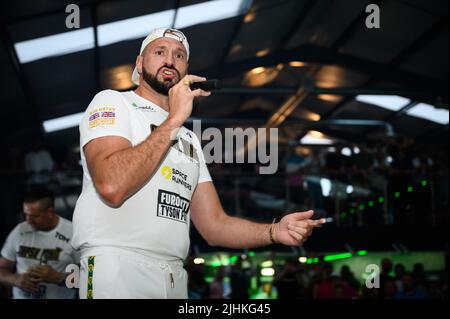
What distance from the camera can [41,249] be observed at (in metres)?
5.19

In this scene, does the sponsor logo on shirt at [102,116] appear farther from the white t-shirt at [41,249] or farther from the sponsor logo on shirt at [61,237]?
the sponsor logo on shirt at [61,237]

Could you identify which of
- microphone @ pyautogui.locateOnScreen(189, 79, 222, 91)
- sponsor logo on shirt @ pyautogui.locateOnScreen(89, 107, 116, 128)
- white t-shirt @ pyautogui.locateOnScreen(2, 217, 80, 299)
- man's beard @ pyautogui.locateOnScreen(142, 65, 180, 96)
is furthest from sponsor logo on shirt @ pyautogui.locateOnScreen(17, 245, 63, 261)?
microphone @ pyautogui.locateOnScreen(189, 79, 222, 91)

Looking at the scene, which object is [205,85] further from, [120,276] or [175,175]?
[120,276]

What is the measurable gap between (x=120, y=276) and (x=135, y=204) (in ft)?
0.83

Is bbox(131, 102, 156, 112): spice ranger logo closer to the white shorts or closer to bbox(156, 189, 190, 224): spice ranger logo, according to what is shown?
bbox(156, 189, 190, 224): spice ranger logo

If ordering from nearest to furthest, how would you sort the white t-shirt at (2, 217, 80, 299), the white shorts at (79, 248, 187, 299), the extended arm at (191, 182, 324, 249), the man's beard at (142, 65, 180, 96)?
the white shorts at (79, 248, 187, 299) → the extended arm at (191, 182, 324, 249) → the man's beard at (142, 65, 180, 96) → the white t-shirt at (2, 217, 80, 299)

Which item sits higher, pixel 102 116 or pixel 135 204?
pixel 102 116

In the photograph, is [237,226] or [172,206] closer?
[172,206]

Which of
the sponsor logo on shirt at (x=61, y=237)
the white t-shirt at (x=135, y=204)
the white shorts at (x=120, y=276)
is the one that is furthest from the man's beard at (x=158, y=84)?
the sponsor logo on shirt at (x=61, y=237)

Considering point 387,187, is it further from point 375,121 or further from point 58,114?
point 58,114

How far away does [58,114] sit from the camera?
12547 millimetres

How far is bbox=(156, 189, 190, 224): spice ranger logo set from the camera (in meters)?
2.22

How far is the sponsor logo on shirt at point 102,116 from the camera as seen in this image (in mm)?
2209

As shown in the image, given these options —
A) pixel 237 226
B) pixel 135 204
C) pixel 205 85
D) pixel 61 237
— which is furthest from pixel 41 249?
pixel 205 85
